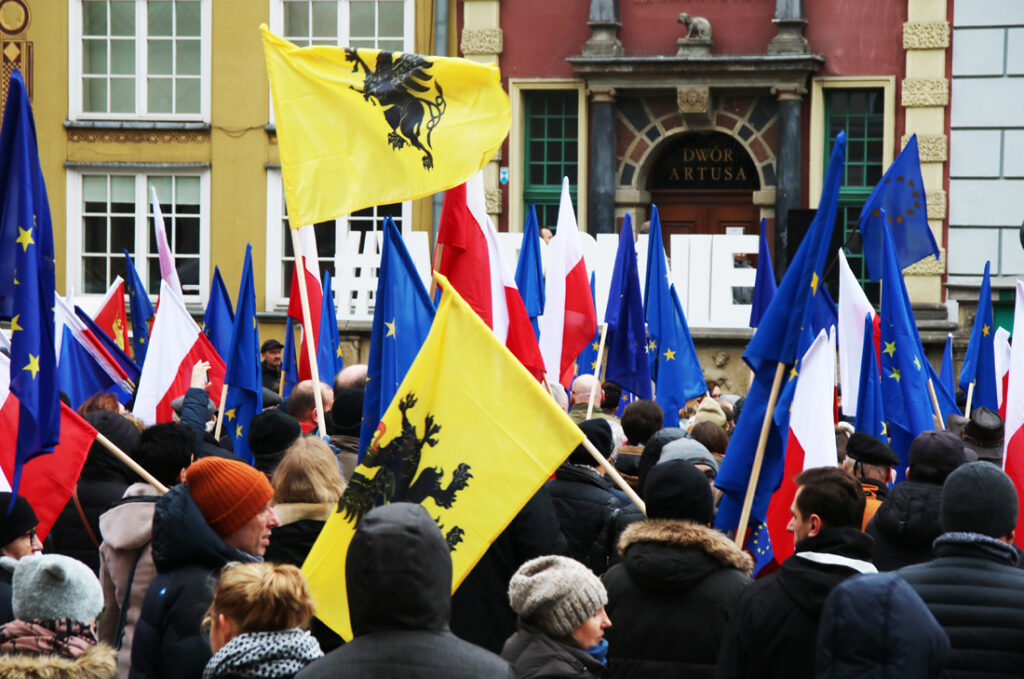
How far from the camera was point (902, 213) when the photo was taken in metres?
10.4

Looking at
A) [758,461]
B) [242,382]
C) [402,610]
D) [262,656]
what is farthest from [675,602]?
[242,382]

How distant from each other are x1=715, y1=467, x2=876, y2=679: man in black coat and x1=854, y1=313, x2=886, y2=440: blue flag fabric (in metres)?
4.22

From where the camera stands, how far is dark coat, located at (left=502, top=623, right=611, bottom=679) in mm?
3951

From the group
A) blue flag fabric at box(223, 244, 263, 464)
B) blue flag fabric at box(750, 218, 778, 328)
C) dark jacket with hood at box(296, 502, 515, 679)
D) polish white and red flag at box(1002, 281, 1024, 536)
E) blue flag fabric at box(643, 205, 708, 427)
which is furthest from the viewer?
blue flag fabric at box(750, 218, 778, 328)

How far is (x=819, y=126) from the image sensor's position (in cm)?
1750

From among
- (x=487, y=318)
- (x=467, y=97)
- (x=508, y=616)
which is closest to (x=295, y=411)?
(x=487, y=318)

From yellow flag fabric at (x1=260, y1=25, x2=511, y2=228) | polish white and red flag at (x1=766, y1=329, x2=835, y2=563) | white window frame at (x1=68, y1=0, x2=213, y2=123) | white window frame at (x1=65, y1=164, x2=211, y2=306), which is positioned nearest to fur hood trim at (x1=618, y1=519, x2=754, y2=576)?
polish white and red flag at (x1=766, y1=329, x2=835, y2=563)

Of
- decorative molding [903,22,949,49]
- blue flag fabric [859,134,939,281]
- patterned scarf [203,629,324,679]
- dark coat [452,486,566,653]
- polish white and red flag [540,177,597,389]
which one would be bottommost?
dark coat [452,486,566,653]

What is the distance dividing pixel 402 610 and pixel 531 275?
26.7 ft

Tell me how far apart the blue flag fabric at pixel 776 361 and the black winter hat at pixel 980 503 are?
1618mm

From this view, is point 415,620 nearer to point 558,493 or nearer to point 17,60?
point 558,493

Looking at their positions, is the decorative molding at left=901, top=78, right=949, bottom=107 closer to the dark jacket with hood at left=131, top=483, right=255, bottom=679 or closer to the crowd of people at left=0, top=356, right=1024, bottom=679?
the crowd of people at left=0, top=356, right=1024, bottom=679

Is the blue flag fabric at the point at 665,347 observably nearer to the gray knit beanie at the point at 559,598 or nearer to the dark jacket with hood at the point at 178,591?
the dark jacket with hood at the point at 178,591

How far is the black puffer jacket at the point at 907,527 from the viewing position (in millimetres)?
5168
